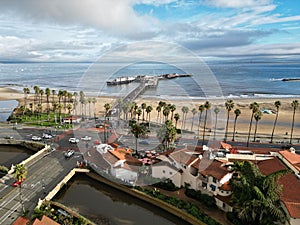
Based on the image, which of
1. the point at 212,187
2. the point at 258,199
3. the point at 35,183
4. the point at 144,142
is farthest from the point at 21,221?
the point at 144,142

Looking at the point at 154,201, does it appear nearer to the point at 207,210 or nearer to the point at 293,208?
the point at 207,210

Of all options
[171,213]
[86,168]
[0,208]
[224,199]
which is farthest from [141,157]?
[0,208]

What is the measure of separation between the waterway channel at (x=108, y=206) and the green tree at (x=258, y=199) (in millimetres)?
7099

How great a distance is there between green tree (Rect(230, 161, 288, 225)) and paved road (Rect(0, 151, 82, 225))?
2115 centimetres

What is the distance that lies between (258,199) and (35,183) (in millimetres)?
25864

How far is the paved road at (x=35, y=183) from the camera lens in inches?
1051

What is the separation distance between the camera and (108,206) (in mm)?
29750

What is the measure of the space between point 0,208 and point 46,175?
8.03 m

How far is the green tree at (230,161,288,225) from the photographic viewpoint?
830 inches

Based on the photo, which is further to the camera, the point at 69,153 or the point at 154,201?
the point at 69,153

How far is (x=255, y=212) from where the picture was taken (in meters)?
22.1

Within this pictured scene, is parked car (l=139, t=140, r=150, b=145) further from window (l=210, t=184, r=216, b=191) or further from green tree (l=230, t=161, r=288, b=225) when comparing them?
green tree (l=230, t=161, r=288, b=225)

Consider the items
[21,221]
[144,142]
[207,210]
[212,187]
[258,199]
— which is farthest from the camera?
[144,142]

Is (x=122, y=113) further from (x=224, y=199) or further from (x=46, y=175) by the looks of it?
(x=224, y=199)
